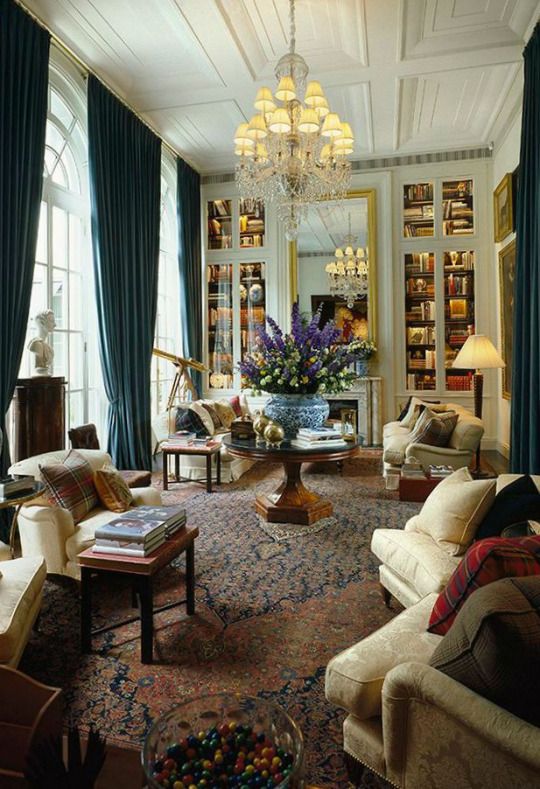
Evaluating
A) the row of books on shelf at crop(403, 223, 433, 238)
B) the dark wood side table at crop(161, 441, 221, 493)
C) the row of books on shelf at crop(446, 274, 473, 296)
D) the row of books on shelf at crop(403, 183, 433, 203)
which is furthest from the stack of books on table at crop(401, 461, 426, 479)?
the row of books on shelf at crop(403, 183, 433, 203)

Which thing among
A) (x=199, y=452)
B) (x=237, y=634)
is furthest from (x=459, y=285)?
(x=237, y=634)

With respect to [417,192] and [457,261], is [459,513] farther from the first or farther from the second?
[417,192]

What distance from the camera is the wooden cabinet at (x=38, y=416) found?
379 centimetres

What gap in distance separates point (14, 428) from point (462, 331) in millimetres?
6315

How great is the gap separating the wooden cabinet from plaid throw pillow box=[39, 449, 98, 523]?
Answer: 2.19 ft

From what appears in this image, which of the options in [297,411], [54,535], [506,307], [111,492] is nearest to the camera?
[54,535]

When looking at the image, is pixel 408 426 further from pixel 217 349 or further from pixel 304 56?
pixel 304 56

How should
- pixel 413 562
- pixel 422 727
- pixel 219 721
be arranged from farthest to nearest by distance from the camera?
pixel 413 562
pixel 422 727
pixel 219 721

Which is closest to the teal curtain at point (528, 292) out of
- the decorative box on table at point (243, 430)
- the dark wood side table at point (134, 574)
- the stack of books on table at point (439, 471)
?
the stack of books on table at point (439, 471)

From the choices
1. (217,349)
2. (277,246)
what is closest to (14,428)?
(217,349)

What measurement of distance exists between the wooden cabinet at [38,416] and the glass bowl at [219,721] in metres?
3.15

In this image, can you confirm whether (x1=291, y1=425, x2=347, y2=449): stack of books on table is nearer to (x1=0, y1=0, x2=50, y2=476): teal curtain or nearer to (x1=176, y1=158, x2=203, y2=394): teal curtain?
(x1=0, y1=0, x2=50, y2=476): teal curtain

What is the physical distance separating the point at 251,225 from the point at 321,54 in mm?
3402

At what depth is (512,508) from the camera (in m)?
2.23
